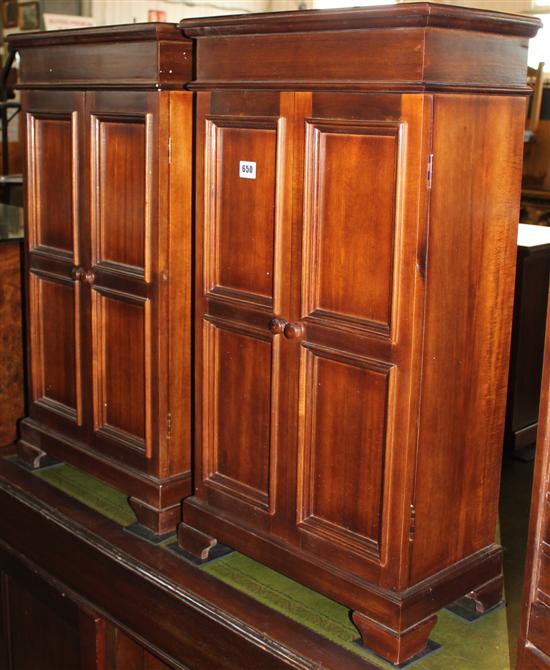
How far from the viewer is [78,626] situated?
2.97m

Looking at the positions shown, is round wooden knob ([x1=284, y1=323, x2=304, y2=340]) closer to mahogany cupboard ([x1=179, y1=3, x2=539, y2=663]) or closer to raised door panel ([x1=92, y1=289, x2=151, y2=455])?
mahogany cupboard ([x1=179, y1=3, x2=539, y2=663])

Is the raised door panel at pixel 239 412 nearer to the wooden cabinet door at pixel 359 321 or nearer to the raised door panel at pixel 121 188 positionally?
the wooden cabinet door at pixel 359 321

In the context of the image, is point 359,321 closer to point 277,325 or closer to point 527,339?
point 277,325

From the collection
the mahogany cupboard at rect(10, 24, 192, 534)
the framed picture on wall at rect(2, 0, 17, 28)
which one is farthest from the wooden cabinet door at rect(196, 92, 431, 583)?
the framed picture on wall at rect(2, 0, 17, 28)

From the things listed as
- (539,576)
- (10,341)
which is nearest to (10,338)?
(10,341)

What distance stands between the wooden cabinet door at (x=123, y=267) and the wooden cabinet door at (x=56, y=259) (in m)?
0.07

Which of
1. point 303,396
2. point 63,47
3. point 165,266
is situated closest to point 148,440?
point 165,266

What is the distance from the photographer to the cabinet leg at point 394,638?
6.96ft

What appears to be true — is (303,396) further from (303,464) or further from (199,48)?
(199,48)

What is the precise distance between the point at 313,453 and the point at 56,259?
48.0 inches

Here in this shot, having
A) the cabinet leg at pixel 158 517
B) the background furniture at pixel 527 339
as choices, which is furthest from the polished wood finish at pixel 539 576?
the background furniture at pixel 527 339

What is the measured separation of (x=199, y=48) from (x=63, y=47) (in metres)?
0.66

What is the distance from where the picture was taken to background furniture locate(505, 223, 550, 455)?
326 centimetres

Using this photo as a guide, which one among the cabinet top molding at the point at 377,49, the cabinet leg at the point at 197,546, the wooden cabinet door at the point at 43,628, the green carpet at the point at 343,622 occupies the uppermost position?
the cabinet top molding at the point at 377,49
